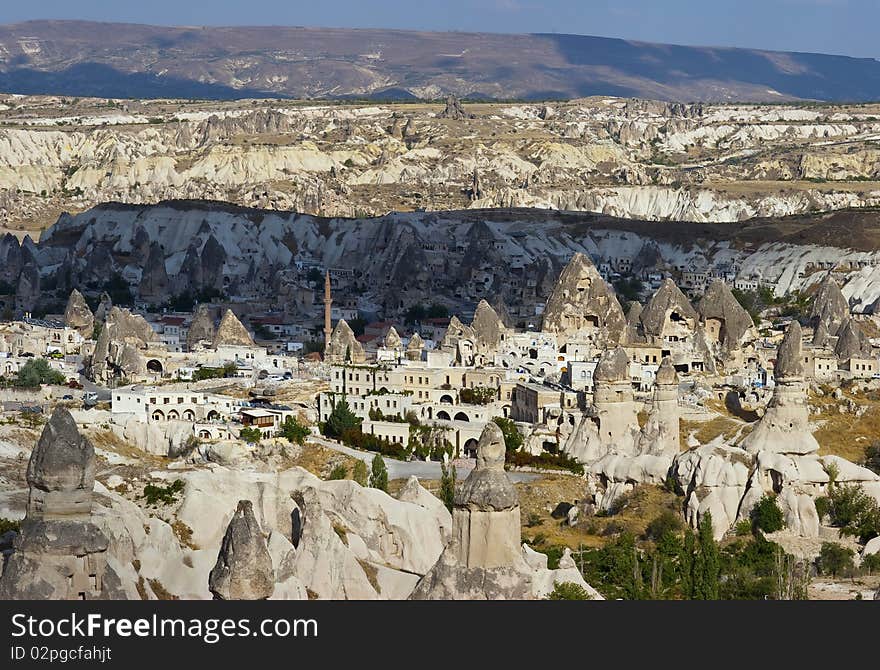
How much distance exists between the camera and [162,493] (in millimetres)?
44312

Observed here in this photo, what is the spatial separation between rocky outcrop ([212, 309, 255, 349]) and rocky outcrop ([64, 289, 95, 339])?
10046 mm

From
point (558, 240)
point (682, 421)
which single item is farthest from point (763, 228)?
point (682, 421)

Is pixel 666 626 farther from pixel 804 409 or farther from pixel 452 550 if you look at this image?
pixel 804 409

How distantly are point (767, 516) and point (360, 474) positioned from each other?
445 inches

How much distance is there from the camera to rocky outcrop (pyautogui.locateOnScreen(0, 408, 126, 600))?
90.6 feet

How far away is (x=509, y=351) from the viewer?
86625 millimetres

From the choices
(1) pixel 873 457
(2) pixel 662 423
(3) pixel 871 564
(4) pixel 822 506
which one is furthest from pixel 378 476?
(1) pixel 873 457

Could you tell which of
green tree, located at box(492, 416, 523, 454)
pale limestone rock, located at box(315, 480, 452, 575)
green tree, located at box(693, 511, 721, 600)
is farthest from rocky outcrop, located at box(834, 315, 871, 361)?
pale limestone rock, located at box(315, 480, 452, 575)

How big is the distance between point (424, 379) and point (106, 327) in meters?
18.6

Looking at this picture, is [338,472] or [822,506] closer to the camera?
[822,506]

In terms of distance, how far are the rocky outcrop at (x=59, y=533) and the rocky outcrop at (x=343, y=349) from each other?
54758 mm

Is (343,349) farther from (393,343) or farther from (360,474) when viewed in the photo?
(360,474)

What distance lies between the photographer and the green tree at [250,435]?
65.6 meters

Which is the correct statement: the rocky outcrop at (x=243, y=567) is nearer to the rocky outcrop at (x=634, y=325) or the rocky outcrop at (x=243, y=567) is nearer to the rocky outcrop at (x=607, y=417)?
the rocky outcrop at (x=607, y=417)
